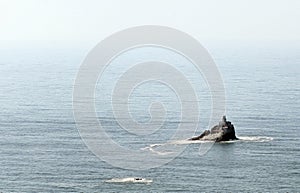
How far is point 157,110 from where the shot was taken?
185m

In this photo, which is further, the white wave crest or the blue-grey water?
the white wave crest

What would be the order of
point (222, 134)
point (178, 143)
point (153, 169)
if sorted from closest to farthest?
1. point (153, 169)
2. point (178, 143)
3. point (222, 134)

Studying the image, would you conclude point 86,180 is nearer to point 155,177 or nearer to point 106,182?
point 106,182

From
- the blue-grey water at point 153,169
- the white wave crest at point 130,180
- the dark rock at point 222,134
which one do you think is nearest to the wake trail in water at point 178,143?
the dark rock at point 222,134

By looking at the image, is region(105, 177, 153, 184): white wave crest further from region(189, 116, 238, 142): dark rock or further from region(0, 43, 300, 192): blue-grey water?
region(189, 116, 238, 142): dark rock

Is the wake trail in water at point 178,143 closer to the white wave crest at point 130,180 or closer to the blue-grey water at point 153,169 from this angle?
the blue-grey water at point 153,169

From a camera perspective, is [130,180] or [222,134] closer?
[130,180]

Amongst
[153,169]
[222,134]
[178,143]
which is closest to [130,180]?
[153,169]

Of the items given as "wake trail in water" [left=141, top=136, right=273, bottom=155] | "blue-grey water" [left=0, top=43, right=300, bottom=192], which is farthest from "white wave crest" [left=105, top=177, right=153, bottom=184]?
"wake trail in water" [left=141, top=136, right=273, bottom=155]

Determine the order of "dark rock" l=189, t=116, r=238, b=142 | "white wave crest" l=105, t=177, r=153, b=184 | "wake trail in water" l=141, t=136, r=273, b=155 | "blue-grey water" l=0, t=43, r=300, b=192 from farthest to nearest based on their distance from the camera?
"dark rock" l=189, t=116, r=238, b=142
"wake trail in water" l=141, t=136, r=273, b=155
"white wave crest" l=105, t=177, r=153, b=184
"blue-grey water" l=0, t=43, r=300, b=192

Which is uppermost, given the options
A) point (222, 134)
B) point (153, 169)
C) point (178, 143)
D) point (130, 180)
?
point (222, 134)

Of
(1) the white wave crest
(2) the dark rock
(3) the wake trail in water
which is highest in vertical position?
(2) the dark rock

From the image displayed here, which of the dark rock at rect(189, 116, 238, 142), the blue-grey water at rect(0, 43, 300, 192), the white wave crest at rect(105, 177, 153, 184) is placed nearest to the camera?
the blue-grey water at rect(0, 43, 300, 192)

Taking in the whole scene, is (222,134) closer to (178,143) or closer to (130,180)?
(178,143)
